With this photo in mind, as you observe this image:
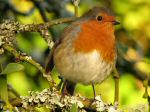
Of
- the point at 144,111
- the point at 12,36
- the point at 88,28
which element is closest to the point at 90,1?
the point at 88,28

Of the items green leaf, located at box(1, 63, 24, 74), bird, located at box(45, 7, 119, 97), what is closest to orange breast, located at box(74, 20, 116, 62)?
bird, located at box(45, 7, 119, 97)

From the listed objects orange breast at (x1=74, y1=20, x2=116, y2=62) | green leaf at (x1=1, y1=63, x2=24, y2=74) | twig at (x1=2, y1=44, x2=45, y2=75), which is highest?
orange breast at (x1=74, y1=20, x2=116, y2=62)

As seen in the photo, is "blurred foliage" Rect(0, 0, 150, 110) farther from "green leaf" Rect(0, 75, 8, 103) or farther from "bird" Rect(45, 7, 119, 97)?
"green leaf" Rect(0, 75, 8, 103)

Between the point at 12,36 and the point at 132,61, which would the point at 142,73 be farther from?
the point at 12,36

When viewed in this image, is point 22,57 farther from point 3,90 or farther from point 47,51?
point 47,51

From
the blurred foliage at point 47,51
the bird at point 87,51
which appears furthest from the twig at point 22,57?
the blurred foliage at point 47,51

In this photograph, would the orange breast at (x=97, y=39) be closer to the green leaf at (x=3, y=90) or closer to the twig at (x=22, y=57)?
the twig at (x=22, y=57)

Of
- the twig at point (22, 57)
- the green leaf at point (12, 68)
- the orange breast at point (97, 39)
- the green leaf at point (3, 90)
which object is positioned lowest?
the green leaf at point (3, 90)

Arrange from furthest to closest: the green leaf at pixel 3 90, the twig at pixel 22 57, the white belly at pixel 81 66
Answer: the white belly at pixel 81 66, the twig at pixel 22 57, the green leaf at pixel 3 90
